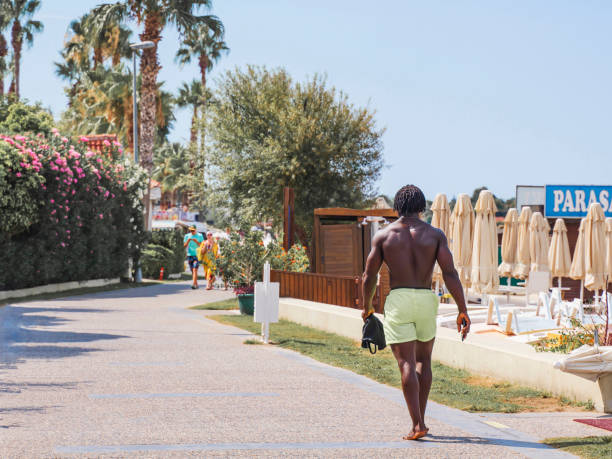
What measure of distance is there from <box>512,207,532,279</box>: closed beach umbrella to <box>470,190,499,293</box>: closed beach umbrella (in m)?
3.87

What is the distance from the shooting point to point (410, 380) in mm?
6535

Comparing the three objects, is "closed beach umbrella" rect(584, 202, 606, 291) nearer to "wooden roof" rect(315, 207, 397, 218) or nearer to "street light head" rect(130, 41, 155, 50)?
"wooden roof" rect(315, 207, 397, 218)

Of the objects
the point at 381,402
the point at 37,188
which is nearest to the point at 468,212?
the point at 381,402

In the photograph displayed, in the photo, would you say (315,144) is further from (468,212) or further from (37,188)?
(468,212)

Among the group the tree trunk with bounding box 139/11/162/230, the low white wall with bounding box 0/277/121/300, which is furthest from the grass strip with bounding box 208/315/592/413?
the tree trunk with bounding box 139/11/162/230

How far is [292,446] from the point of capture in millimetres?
6371

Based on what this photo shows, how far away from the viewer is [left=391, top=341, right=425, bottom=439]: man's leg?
21.4 ft

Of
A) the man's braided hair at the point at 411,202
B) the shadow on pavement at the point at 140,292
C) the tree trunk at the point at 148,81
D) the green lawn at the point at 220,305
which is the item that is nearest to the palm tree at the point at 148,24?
the tree trunk at the point at 148,81

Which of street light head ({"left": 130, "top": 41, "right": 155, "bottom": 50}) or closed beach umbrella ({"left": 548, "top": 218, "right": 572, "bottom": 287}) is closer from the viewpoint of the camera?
closed beach umbrella ({"left": 548, "top": 218, "right": 572, "bottom": 287})

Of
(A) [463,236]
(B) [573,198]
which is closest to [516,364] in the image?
(A) [463,236]

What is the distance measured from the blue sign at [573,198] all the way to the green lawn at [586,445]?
2371 cm

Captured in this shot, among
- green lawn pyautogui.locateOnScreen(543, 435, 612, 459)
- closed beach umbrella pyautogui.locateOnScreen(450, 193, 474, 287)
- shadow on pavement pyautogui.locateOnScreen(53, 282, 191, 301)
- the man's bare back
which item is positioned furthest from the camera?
shadow on pavement pyautogui.locateOnScreen(53, 282, 191, 301)

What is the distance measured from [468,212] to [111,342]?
7055mm

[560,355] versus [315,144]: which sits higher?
[315,144]
